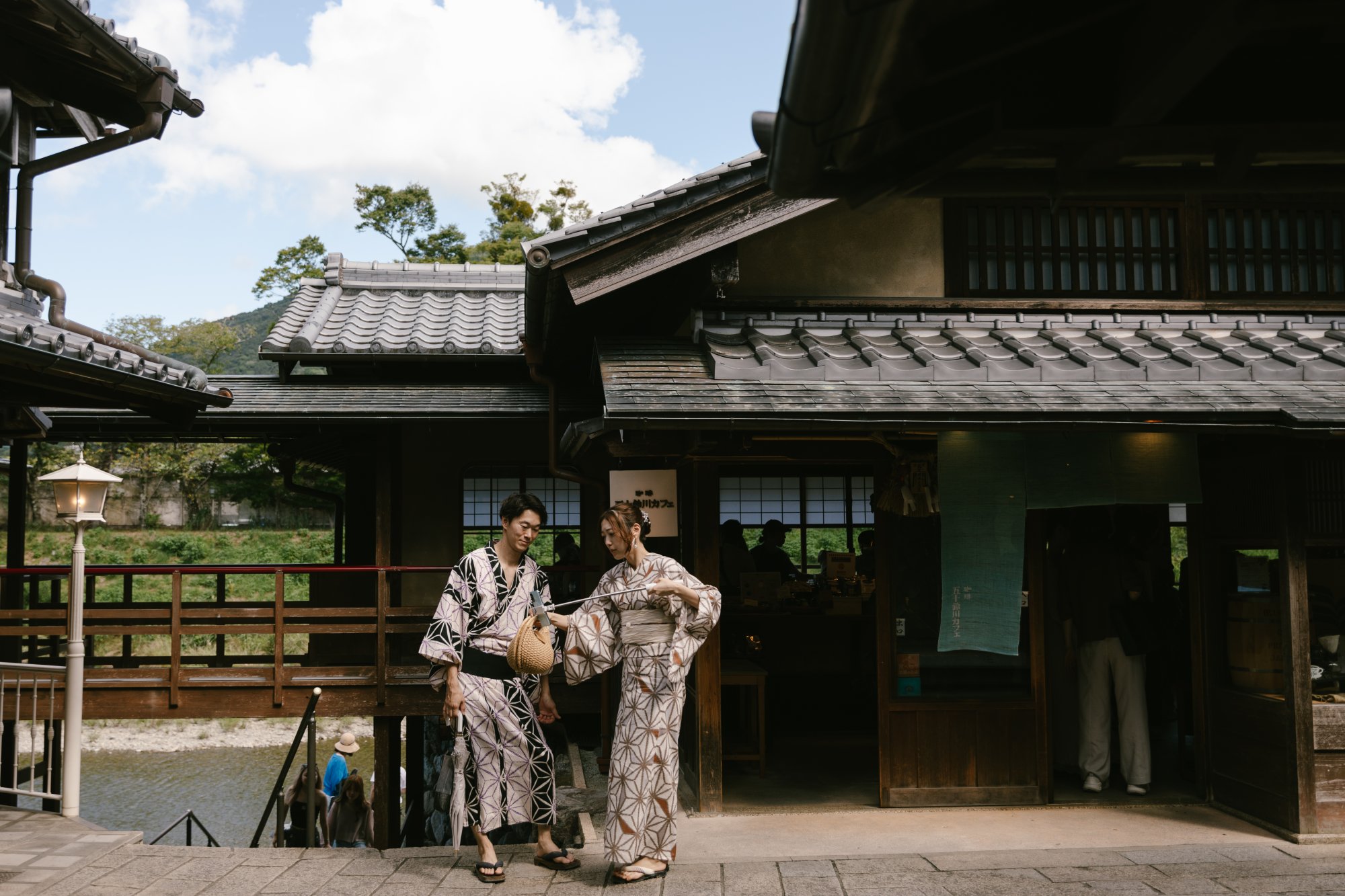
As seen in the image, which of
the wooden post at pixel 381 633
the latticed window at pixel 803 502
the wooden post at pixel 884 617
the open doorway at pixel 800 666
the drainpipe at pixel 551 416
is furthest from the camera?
the latticed window at pixel 803 502

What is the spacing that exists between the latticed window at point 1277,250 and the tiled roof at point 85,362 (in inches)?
328

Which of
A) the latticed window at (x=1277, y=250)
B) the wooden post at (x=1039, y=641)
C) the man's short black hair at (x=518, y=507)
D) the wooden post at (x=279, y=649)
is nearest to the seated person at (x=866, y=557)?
the wooden post at (x=1039, y=641)

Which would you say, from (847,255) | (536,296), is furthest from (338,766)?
(847,255)

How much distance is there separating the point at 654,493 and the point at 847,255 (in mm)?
2531

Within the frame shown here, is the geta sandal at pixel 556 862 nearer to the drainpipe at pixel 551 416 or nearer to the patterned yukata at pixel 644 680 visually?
the patterned yukata at pixel 644 680

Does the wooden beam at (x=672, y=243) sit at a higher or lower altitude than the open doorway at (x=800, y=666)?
higher

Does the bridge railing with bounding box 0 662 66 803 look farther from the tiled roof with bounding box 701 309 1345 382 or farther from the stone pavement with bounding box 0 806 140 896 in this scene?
the tiled roof with bounding box 701 309 1345 382

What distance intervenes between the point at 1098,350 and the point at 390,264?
9.72 meters

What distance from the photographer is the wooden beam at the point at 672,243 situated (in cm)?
767

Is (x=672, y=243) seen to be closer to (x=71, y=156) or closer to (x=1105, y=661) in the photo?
(x=1105, y=661)

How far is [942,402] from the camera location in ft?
22.4

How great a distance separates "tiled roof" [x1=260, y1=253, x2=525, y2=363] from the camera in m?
11.3

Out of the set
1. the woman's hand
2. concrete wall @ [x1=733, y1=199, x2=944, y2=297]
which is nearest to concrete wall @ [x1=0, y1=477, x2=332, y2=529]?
concrete wall @ [x1=733, y1=199, x2=944, y2=297]

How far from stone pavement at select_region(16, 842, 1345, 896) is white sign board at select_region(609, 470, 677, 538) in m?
2.53
